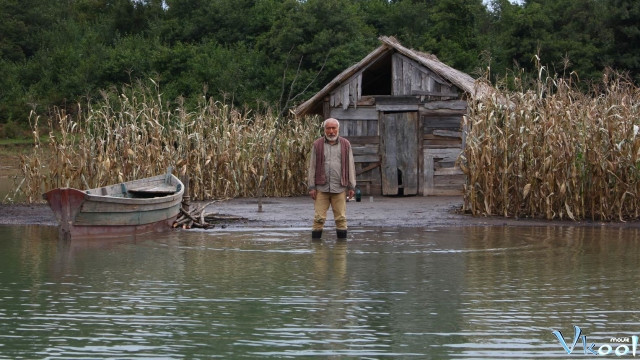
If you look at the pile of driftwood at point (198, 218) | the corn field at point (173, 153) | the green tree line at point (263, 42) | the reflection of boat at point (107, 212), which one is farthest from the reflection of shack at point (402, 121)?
the reflection of boat at point (107, 212)

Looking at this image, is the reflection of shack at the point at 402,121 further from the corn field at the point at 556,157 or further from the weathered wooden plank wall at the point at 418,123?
the corn field at the point at 556,157

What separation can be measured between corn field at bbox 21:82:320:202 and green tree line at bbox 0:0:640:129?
18.1ft

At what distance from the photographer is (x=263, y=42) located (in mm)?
39906

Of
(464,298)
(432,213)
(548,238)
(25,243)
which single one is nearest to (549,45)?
(432,213)

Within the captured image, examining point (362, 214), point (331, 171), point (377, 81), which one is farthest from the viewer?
point (377, 81)

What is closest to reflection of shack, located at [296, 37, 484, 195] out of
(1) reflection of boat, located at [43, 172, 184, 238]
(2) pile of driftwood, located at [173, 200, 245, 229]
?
(2) pile of driftwood, located at [173, 200, 245, 229]

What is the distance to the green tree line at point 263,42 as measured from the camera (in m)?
34.5

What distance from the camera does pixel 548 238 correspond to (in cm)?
1595

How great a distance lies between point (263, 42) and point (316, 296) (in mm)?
30279

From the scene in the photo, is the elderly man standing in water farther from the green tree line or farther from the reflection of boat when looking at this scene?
the green tree line

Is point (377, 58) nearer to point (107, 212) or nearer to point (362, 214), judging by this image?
point (362, 214)

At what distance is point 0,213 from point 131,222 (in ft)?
15.7

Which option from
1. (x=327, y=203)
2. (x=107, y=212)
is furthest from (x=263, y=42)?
(x=327, y=203)

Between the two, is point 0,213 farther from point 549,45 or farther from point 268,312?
point 549,45
